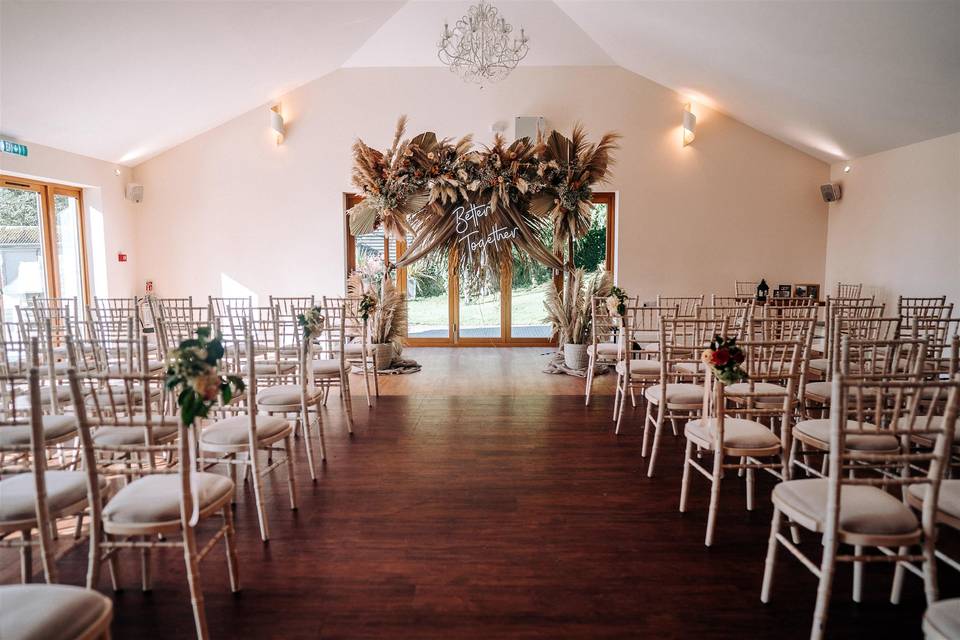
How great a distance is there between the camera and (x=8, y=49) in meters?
4.91

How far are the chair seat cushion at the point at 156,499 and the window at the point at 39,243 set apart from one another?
207 inches

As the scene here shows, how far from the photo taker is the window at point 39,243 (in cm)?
659

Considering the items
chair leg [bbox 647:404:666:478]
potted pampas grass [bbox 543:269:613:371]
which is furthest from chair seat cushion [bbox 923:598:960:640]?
potted pampas grass [bbox 543:269:613:371]

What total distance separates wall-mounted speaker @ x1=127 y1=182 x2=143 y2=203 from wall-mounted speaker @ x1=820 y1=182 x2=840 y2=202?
33.6 ft

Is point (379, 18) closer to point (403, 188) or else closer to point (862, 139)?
point (403, 188)

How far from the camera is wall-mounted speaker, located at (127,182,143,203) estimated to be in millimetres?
8562

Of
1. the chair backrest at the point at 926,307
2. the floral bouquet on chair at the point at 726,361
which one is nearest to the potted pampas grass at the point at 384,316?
the floral bouquet on chair at the point at 726,361

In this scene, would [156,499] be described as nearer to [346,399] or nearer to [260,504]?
[260,504]

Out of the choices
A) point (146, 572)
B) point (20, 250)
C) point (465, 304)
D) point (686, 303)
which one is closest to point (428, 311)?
point (465, 304)

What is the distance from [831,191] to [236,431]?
28.6 ft

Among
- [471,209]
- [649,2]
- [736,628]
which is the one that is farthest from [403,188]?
[736,628]

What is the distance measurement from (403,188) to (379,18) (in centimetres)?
368

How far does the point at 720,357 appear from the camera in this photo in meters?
2.64

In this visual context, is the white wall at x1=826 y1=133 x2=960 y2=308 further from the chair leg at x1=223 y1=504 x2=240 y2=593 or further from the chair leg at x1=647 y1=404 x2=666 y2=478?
the chair leg at x1=223 y1=504 x2=240 y2=593
